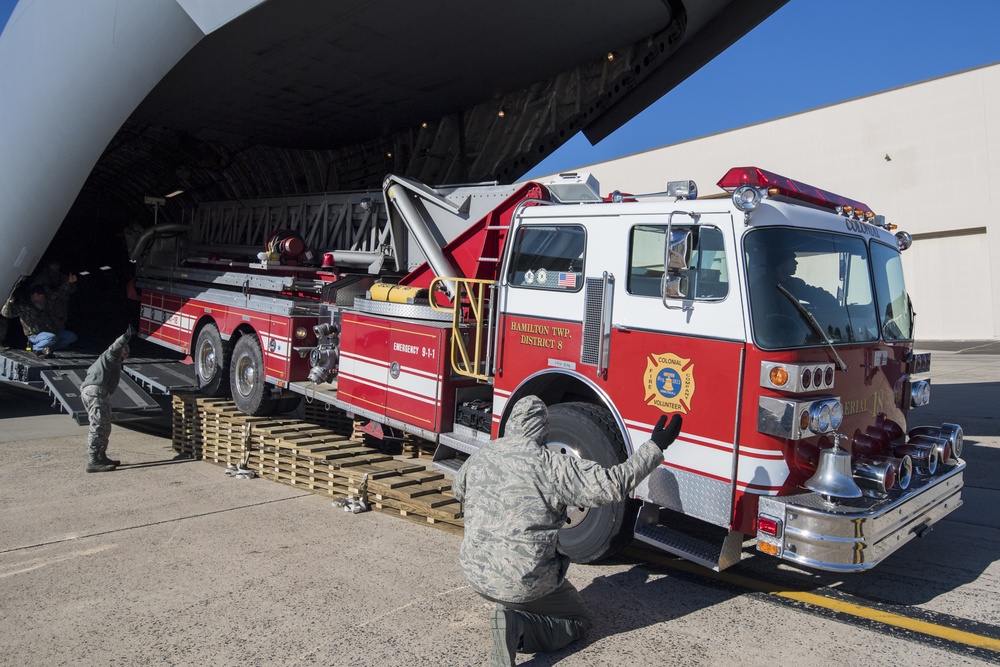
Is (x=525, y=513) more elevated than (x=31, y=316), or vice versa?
(x=31, y=316)

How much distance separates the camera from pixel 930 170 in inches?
1032

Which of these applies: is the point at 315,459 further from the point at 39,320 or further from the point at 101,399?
the point at 39,320

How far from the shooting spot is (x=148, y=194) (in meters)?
14.4

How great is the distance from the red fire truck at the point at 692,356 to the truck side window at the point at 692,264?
0.01m

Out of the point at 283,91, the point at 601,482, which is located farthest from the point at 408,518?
the point at 283,91

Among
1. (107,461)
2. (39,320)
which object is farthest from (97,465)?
(39,320)

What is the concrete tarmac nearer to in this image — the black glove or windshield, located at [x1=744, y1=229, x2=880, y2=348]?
the black glove

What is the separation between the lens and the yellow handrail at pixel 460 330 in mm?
5785

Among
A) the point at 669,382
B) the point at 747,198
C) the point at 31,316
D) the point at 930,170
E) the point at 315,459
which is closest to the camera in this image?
the point at 747,198

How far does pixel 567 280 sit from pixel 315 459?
318 cm

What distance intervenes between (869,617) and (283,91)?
10.1 m

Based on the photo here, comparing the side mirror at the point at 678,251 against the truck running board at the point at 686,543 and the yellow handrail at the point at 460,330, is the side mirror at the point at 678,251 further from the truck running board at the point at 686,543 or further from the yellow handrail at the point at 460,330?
the yellow handrail at the point at 460,330

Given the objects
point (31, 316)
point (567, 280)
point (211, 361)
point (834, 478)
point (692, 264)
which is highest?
point (692, 264)

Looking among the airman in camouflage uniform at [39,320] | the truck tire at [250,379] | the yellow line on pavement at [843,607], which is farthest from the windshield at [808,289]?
the airman in camouflage uniform at [39,320]
